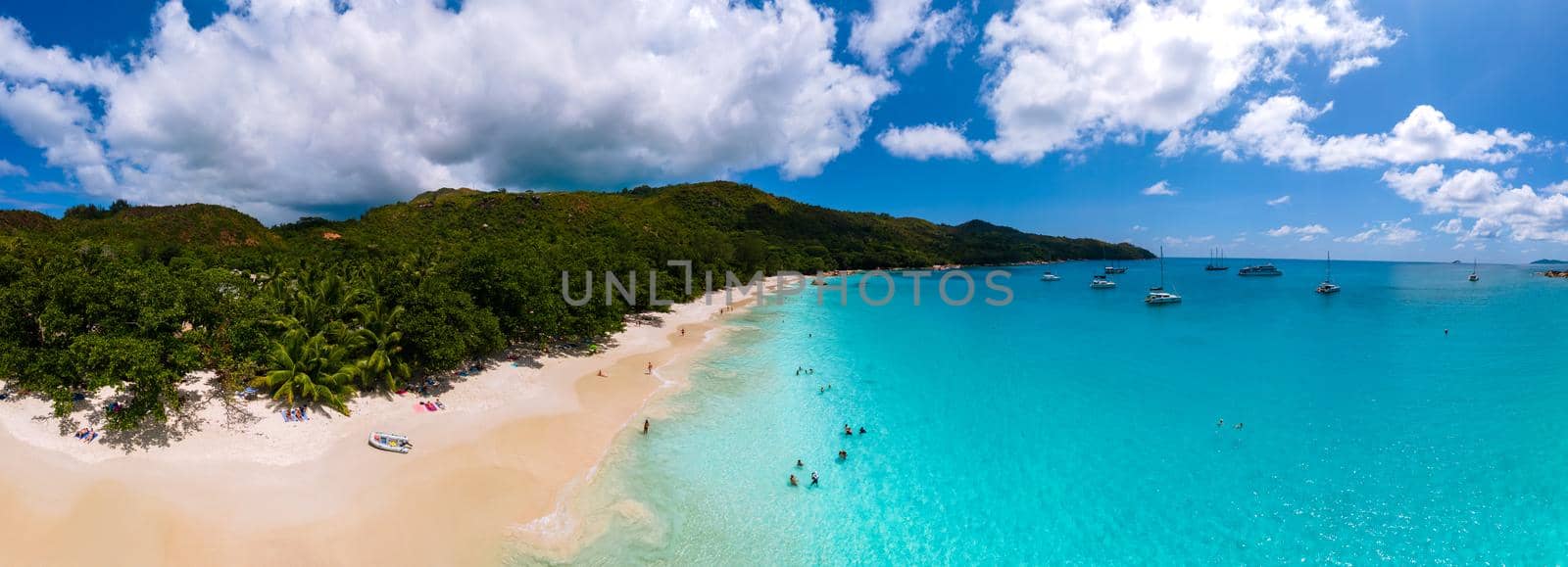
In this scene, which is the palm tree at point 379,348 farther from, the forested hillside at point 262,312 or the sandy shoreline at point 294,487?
the sandy shoreline at point 294,487

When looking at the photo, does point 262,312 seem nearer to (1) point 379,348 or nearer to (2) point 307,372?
(2) point 307,372

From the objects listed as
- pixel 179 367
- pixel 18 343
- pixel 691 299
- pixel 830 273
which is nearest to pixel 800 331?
pixel 691 299

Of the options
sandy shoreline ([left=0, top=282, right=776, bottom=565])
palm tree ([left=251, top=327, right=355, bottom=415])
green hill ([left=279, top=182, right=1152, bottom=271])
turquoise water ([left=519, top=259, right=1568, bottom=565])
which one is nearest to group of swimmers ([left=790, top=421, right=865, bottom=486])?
turquoise water ([left=519, top=259, right=1568, bottom=565])

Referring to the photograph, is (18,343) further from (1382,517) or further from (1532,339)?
(1532,339)

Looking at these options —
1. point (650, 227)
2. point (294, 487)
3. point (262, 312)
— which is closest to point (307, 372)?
point (262, 312)

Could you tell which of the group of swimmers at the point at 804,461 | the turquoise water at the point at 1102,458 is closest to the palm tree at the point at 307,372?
the turquoise water at the point at 1102,458

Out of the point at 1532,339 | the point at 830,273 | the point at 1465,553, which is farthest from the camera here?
the point at 830,273
